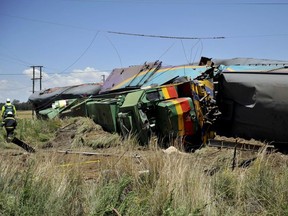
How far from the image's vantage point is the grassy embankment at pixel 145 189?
4.01 metres

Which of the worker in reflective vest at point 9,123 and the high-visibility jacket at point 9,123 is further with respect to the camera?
the high-visibility jacket at point 9,123

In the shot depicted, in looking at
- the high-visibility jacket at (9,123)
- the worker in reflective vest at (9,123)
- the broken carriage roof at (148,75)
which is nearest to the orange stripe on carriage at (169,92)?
the broken carriage roof at (148,75)

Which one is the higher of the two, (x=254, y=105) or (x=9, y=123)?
(x=254, y=105)

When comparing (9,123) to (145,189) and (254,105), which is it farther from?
(145,189)

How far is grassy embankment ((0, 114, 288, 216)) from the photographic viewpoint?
4012 mm

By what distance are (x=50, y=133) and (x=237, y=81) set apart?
287 inches

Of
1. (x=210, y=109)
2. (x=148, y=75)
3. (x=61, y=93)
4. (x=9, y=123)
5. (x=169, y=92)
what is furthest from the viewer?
(x=61, y=93)

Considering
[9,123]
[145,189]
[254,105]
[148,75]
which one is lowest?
[9,123]

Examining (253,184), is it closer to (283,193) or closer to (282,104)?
(283,193)

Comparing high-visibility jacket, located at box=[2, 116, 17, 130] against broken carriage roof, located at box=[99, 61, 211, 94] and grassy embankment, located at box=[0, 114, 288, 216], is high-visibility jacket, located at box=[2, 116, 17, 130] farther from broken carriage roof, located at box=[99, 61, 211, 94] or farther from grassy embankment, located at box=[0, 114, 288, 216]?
grassy embankment, located at box=[0, 114, 288, 216]

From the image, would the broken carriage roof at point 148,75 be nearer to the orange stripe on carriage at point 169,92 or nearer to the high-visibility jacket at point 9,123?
the orange stripe on carriage at point 169,92

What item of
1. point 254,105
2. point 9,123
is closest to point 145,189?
point 254,105

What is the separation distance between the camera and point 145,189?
4.45 m

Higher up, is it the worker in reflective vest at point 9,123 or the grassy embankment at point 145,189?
the grassy embankment at point 145,189
